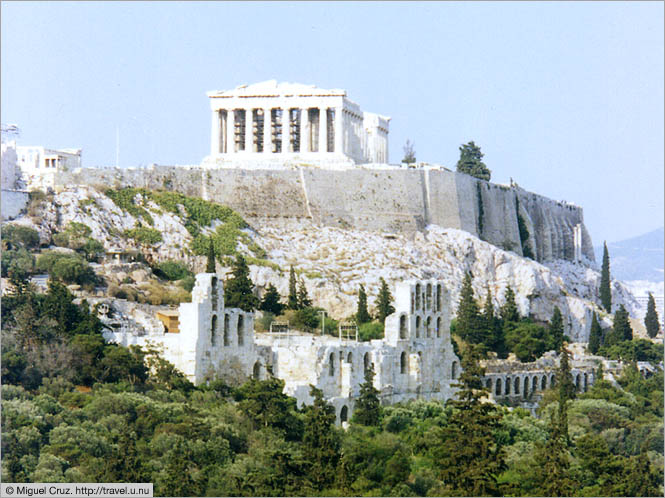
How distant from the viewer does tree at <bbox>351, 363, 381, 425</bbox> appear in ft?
169

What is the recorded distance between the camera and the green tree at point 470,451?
45.4 m

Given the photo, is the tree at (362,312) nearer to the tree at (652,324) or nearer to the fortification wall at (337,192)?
the fortification wall at (337,192)

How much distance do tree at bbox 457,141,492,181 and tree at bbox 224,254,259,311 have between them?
3195 centimetres

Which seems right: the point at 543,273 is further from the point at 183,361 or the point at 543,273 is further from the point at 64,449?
the point at 64,449

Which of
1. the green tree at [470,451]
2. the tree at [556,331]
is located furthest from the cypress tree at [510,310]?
the green tree at [470,451]

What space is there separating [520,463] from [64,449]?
499 inches

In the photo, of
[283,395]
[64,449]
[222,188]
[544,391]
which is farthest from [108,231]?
[64,449]

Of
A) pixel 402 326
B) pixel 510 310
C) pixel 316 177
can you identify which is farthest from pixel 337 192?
pixel 402 326

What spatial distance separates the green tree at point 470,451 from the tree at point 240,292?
36.0 ft

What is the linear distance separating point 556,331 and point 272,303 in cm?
Result: 1562

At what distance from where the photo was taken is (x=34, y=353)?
5006 centimetres

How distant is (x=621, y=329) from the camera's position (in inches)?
3086

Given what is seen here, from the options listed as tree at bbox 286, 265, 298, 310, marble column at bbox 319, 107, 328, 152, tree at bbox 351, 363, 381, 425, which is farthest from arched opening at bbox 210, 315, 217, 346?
marble column at bbox 319, 107, 328, 152

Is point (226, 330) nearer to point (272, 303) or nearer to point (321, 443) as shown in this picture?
point (321, 443)
